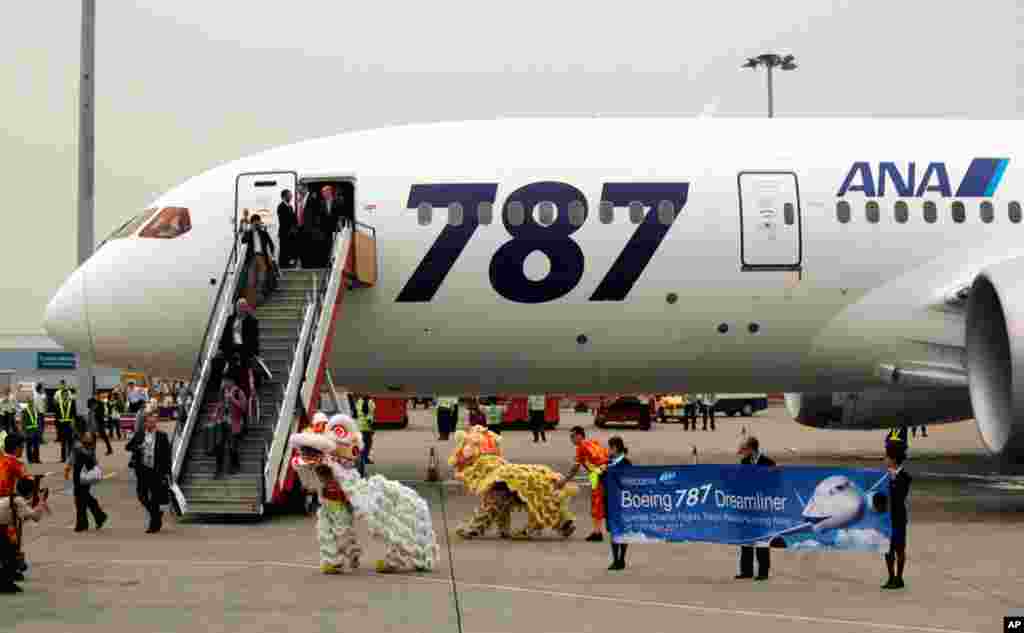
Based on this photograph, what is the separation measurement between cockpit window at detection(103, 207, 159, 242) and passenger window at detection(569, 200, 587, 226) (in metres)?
6.59

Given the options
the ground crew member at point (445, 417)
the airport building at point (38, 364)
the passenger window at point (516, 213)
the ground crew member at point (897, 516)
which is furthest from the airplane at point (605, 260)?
the airport building at point (38, 364)

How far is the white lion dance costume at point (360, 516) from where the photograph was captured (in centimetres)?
1198

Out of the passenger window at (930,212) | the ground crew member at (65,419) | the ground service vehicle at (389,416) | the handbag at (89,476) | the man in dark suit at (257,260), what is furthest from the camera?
the ground service vehicle at (389,416)

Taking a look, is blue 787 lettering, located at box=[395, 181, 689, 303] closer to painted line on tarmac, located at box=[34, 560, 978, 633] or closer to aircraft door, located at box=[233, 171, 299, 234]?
aircraft door, located at box=[233, 171, 299, 234]

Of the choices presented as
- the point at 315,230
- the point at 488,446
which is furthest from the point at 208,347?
the point at 488,446

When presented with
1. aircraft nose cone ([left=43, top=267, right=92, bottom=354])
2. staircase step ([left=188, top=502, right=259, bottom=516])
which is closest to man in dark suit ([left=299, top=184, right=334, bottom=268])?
aircraft nose cone ([left=43, top=267, right=92, bottom=354])

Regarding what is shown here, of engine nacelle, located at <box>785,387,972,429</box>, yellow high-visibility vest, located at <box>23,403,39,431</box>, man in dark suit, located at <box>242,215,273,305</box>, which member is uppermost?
man in dark suit, located at <box>242,215,273,305</box>

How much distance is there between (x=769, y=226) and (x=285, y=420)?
7999 mm

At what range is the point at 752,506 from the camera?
39.3 feet

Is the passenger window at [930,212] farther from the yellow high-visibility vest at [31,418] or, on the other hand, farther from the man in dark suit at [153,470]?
the yellow high-visibility vest at [31,418]

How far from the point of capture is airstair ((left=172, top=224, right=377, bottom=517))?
15.9 m

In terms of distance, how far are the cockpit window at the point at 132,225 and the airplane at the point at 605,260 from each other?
2.3 inches

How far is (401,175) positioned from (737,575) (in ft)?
31.1

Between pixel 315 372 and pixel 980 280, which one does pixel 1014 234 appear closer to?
pixel 980 280
